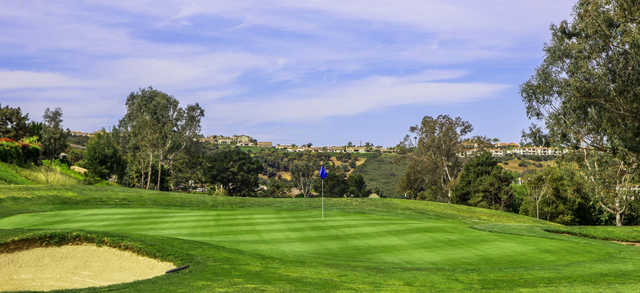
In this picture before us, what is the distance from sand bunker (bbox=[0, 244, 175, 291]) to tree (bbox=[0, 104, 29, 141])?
156 ft

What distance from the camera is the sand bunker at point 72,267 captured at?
1119cm

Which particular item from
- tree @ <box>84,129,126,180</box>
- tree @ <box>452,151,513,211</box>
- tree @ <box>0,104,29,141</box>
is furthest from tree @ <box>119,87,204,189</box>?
tree @ <box>452,151,513,211</box>

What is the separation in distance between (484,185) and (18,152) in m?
53.2

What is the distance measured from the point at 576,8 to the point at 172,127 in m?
60.2

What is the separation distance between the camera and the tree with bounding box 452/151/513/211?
63.7m

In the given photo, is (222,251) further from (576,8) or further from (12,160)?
(12,160)

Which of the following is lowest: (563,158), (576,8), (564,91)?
(563,158)

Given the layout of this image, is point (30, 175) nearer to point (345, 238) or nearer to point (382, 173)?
point (345, 238)

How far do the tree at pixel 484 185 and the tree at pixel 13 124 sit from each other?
54249 mm

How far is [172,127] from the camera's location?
75.5 metres

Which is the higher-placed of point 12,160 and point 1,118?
point 1,118

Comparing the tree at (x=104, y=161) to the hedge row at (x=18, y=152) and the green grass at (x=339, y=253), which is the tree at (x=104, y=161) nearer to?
the hedge row at (x=18, y=152)

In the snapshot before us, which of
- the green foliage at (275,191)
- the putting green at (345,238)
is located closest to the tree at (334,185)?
the green foliage at (275,191)

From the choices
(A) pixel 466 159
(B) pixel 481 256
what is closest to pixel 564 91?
(B) pixel 481 256
